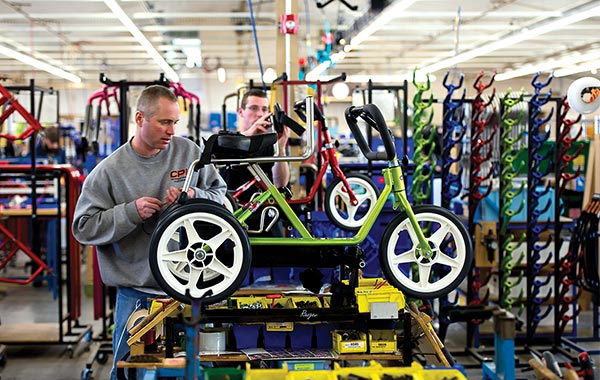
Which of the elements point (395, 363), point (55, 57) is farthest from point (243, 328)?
point (55, 57)

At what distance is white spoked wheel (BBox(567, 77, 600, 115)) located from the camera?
4.10 m

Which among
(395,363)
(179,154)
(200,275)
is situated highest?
(179,154)

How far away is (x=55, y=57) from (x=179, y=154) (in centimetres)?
1543

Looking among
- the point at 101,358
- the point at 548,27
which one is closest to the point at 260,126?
the point at 101,358

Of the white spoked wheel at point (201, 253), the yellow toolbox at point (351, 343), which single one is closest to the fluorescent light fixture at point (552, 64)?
the yellow toolbox at point (351, 343)

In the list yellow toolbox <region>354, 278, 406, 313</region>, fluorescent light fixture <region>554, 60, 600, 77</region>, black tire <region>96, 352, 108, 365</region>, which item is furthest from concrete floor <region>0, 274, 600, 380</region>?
yellow toolbox <region>354, 278, 406, 313</region>

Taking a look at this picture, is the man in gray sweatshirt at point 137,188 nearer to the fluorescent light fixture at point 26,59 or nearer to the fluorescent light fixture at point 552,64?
A: the fluorescent light fixture at point 552,64

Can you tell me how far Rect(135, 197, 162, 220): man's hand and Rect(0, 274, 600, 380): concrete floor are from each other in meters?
3.11

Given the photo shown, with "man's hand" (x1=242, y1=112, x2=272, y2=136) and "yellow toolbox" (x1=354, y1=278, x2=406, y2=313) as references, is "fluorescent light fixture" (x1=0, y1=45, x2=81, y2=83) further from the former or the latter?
"yellow toolbox" (x1=354, y1=278, x2=406, y2=313)

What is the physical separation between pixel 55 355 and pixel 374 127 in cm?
442

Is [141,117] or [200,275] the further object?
[141,117]

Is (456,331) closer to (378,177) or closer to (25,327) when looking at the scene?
(378,177)

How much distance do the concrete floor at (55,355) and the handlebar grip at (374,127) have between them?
119 inches

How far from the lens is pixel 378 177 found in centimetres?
670
